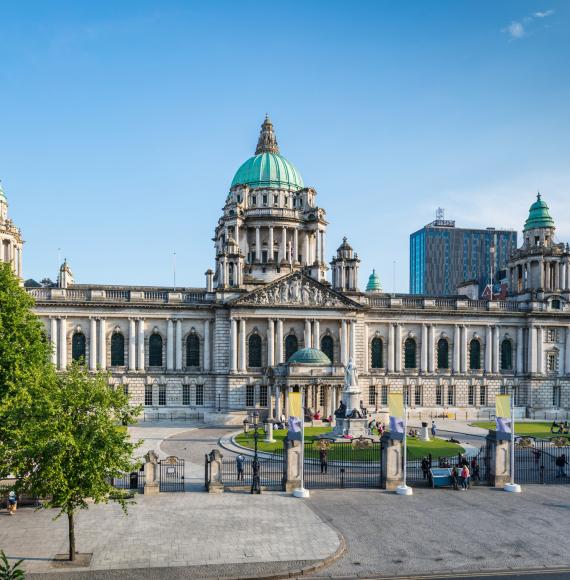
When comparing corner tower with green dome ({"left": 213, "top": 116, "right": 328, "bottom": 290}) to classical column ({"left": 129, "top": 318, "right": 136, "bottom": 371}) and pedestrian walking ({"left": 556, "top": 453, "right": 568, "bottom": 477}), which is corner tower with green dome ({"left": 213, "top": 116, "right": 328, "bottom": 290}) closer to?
classical column ({"left": 129, "top": 318, "right": 136, "bottom": 371})

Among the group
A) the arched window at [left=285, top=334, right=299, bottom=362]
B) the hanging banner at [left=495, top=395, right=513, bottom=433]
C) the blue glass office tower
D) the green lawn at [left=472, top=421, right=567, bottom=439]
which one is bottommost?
the green lawn at [left=472, top=421, right=567, bottom=439]

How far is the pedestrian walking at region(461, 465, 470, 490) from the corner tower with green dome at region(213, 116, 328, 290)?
47.2 m

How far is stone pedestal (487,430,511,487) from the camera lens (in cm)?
3666

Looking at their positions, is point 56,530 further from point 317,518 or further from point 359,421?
point 359,421

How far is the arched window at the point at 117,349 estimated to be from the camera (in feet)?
236

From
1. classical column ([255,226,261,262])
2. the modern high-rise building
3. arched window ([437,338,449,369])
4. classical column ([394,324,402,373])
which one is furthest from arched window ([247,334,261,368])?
the modern high-rise building

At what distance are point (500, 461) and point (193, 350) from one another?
1699 inches

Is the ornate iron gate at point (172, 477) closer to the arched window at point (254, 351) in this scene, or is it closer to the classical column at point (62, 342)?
the arched window at point (254, 351)

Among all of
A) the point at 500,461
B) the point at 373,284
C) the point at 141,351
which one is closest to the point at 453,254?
the point at 373,284

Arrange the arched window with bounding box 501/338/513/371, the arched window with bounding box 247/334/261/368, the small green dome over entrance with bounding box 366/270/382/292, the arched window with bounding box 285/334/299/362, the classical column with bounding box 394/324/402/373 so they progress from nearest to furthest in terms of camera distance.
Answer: the arched window with bounding box 247/334/261/368 → the arched window with bounding box 285/334/299/362 → the classical column with bounding box 394/324/402/373 → the arched window with bounding box 501/338/513/371 → the small green dome over entrance with bounding box 366/270/382/292

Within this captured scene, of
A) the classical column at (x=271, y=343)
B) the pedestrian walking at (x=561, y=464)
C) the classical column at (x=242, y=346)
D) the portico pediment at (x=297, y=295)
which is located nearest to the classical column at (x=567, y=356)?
the portico pediment at (x=297, y=295)

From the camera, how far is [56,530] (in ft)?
89.8

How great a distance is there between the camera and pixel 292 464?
116ft

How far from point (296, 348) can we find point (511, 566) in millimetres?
50222
